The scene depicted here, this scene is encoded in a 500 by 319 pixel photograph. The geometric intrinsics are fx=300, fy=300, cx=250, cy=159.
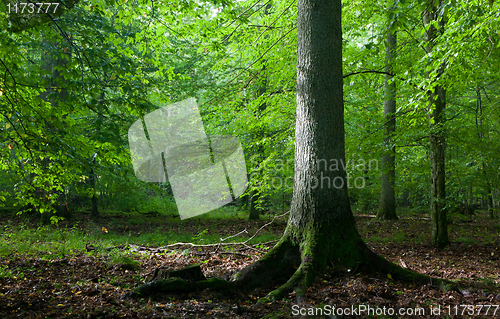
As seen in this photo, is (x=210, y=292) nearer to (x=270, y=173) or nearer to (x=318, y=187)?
(x=318, y=187)

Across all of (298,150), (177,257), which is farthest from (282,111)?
(177,257)

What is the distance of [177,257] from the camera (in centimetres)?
627

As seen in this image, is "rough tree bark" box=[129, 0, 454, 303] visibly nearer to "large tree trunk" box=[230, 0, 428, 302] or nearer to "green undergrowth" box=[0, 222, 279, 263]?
"large tree trunk" box=[230, 0, 428, 302]

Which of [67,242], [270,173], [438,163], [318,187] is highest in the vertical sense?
[438,163]

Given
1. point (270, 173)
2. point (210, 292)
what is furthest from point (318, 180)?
point (270, 173)

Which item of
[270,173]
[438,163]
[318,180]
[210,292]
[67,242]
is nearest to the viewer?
[210,292]

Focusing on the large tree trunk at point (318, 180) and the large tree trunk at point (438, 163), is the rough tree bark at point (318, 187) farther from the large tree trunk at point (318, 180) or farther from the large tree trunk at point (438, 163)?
the large tree trunk at point (438, 163)

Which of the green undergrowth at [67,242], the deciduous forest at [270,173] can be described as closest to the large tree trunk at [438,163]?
the deciduous forest at [270,173]

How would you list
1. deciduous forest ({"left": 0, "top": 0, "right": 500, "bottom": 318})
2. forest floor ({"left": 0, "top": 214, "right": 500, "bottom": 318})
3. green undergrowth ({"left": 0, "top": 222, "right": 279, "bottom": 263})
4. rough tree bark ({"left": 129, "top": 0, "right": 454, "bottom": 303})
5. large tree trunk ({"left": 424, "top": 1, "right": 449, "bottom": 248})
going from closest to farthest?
forest floor ({"left": 0, "top": 214, "right": 500, "bottom": 318}), deciduous forest ({"left": 0, "top": 0, "right": 500, "bottom": 318}), rough tree bark ({"left": 129, "top": 0, "right": 454, "bottom": 303}), green undergrowth ({"left": 0, "top": 222, "right": 279, "bottom": 263}), large tree trunk ({"left": 424, "top": 1, "right": 449, "bottom": 248})

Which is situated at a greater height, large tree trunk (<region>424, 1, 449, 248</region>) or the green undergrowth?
large tree trunk (<region>424, 1, 449, 248</region>)

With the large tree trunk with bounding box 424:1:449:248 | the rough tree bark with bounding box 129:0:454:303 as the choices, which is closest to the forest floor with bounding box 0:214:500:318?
the rough tree bark with bounding box 129:0:454:303

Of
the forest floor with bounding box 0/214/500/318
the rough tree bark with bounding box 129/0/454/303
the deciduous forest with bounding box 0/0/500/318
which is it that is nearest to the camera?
the forest floor with bounding box 0/214/500/318

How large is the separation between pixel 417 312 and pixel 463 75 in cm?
479

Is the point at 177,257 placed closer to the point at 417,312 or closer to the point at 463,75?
the point at 417,312
